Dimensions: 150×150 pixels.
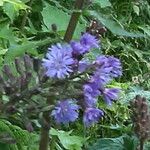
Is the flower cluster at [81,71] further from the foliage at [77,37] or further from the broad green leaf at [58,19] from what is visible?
the broad green leaf at [58,19]

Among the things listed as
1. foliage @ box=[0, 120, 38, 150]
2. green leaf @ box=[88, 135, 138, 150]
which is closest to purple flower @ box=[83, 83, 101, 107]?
foliage @ box=[0, 120, 38, 150]

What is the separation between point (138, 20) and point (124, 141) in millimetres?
1446

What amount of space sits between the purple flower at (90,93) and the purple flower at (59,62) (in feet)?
0.15

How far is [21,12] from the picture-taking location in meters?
2.31

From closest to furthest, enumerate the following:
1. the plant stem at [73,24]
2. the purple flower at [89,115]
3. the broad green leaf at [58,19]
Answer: the purple flower at [89,115] < the plant stem at [73,24] < the broad green leaf at [58,19]

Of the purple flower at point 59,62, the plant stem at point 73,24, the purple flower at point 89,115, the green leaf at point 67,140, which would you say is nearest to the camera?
the purple flower at point 59,62

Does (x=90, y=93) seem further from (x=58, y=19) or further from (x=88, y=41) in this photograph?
(x=58, y=19)

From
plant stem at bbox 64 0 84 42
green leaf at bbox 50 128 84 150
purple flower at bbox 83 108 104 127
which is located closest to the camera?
purple flower at bbox 83 108 104 127

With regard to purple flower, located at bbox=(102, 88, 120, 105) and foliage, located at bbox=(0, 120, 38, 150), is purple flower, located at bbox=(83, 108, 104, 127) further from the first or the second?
foliage, located at bbox=(0, 120, 38, 150)

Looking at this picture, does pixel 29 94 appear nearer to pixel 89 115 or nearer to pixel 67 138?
pixel 89 115

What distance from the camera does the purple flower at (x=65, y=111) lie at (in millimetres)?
1070

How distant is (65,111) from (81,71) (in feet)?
0.27

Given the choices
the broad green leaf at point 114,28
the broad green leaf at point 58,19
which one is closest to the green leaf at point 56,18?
the broad green leaf at point 58,19

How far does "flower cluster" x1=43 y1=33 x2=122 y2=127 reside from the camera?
1.03m
